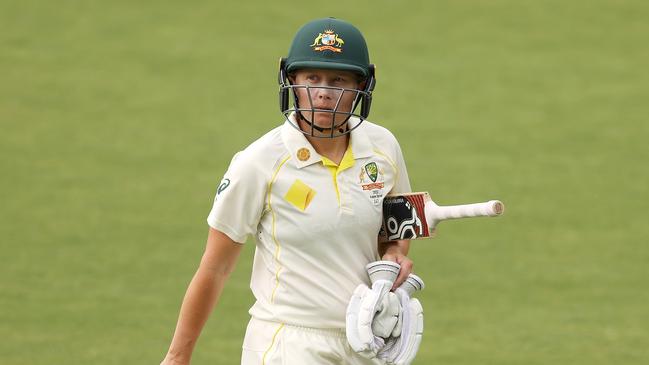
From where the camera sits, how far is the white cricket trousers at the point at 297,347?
4.46 m

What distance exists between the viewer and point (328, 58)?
4477mm

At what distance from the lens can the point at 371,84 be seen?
4.62 metres

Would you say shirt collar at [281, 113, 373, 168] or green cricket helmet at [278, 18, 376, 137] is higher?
green cricket helmet at [278, 18, 376, 137]

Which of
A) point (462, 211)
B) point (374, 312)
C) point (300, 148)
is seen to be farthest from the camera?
point (300, 148)

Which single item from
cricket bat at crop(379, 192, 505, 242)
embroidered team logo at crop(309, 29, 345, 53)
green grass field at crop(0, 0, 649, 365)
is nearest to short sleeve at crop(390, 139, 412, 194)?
cricket bat at crop(379, 192, 505, 242)

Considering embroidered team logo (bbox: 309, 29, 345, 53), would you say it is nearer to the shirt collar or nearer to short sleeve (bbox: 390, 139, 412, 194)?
the shirt collar

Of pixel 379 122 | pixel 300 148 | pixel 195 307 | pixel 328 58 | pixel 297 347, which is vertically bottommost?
pixel 379 122

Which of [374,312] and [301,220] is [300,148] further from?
[374,312]

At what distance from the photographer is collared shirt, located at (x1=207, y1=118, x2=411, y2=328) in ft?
14.5

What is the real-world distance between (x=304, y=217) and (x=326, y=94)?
42 cm

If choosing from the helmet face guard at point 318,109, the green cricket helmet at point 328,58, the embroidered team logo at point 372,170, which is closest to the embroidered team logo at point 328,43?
the green cricket helmet at point 328,58

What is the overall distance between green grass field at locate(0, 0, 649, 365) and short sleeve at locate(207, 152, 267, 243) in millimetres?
3495

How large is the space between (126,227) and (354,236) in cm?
576

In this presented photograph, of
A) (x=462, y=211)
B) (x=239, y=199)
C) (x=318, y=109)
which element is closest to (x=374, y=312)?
(x=462, y=211)
